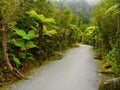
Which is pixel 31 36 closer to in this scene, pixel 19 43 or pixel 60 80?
pixel 19 43

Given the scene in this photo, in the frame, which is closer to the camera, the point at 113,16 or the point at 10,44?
the point at 10,44

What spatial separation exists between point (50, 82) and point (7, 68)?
2612 millimetres

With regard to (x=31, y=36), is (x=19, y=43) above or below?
below

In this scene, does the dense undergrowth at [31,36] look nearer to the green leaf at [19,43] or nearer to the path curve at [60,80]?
the green leaf at [19,43]

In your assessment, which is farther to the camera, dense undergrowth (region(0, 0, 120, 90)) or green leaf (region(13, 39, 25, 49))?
green leaf (region(13, 39, 25, 49))

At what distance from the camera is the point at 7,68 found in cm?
1519

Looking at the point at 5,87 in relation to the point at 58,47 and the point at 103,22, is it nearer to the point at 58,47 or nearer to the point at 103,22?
the point at 103,22

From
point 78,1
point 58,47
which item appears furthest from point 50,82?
point 78,1

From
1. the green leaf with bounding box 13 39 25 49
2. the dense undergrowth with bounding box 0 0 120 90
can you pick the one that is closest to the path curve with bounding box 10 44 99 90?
the dense undergrowth with bounding box 0 0 120 90

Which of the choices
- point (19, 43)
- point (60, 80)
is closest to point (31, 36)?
point (19, 43)

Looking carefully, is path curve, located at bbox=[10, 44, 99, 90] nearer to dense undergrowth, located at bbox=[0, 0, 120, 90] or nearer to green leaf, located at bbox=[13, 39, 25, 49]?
dense undergrowth, located at bbox=[0, 0, 120, 90]

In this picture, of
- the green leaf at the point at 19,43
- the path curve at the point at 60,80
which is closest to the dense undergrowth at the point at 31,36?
the green leaf at the point at 19,43

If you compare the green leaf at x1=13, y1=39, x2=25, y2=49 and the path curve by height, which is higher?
the green leaf at x1=13, y1=39, x2=25, y2=49

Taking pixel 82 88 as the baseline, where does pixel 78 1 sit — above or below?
above
